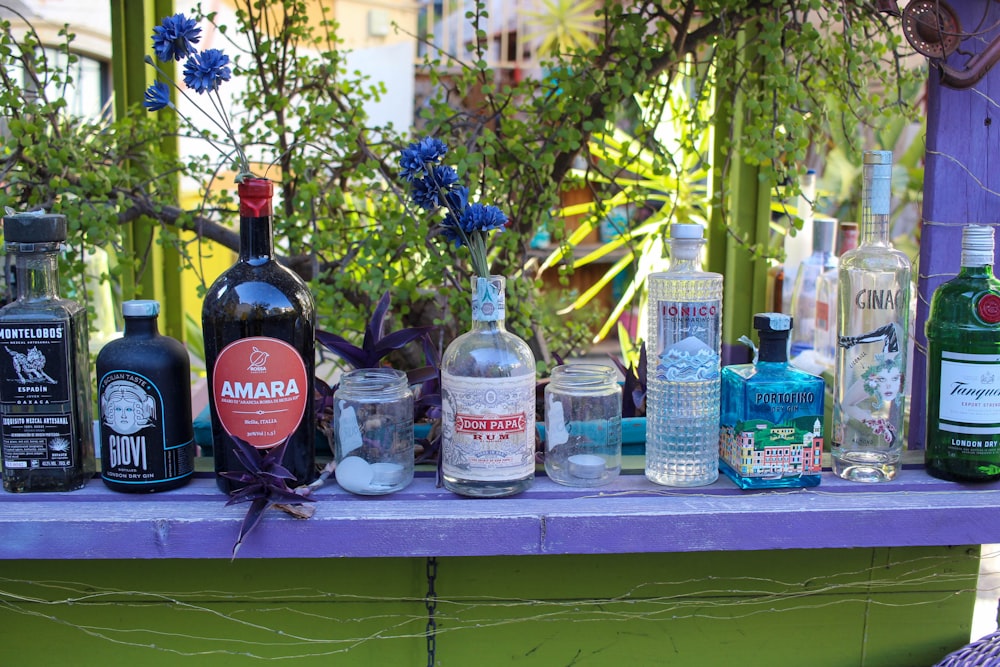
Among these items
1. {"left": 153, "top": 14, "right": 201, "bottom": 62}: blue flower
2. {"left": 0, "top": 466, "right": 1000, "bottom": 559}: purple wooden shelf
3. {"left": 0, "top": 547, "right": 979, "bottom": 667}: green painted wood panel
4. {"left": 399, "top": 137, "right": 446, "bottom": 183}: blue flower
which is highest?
{"left": 153, "top": 14, "right": 201, "bottom": 62}: blue flower

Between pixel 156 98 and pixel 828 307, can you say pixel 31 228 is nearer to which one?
pixel 156 98

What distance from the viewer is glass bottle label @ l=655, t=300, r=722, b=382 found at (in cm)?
97

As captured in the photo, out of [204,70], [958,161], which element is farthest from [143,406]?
[958,161]

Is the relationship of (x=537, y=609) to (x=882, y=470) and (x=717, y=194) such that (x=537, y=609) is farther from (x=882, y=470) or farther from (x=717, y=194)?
(x=717, y=194)

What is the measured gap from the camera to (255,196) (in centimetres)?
90

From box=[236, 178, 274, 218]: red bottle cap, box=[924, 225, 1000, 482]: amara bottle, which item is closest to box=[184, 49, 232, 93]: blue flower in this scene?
box=[236, 178, 274, 218]: red bottle cap

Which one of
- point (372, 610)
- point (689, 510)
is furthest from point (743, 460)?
point (372, 610)

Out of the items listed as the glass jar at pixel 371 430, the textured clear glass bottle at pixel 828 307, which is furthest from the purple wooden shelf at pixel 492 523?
the textured clear glass bottle at pixel 828 307

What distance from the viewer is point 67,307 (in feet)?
3.15

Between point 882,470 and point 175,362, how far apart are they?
820 millimetres

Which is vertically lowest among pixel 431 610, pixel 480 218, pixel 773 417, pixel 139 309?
pixel 431 610

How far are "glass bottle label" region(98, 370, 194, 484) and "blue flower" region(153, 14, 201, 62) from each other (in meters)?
0.34

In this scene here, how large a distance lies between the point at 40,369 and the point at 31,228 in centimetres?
15

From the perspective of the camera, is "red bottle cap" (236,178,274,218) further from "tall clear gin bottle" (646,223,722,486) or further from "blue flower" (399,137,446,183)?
"tall clear gin bottle" (646,223,722,486)
